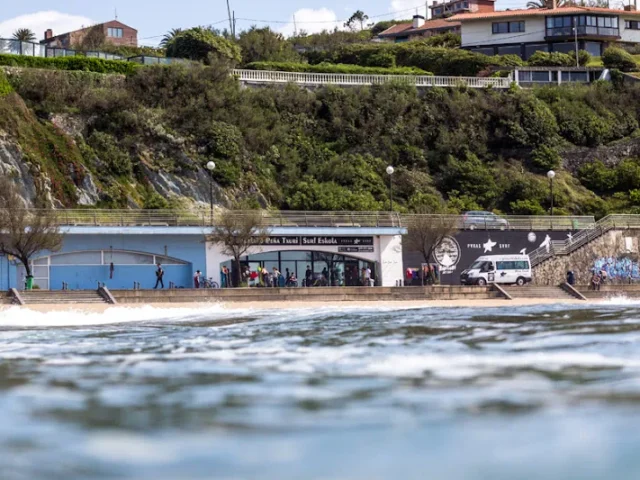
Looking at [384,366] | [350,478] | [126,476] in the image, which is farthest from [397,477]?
[384,366]

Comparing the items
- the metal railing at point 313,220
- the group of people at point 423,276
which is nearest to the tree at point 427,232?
the metal railing at point 313,220

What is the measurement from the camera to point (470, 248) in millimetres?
52812

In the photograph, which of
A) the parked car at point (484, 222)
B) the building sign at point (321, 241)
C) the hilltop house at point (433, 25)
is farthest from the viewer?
the hilltop house at point (433, 25)

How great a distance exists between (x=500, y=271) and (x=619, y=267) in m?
9.57

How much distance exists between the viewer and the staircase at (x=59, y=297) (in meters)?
38.2

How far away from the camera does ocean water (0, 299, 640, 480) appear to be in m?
9.17

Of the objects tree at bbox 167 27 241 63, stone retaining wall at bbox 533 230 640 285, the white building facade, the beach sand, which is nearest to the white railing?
tree at bbox 167 27 241 63

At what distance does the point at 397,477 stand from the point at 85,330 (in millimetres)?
18749

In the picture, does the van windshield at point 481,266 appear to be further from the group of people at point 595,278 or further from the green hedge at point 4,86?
the green hedge at point 4,86

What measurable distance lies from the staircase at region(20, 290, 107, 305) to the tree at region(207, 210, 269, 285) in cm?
743

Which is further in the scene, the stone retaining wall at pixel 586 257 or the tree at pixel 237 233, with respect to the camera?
the stone retaining wall at pixel 586 257

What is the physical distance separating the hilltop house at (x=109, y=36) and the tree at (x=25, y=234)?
212 ft

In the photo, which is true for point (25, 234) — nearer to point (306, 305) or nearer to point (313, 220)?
point (306, 305)

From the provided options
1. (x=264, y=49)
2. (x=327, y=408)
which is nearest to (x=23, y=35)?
(x=264, y=49)
